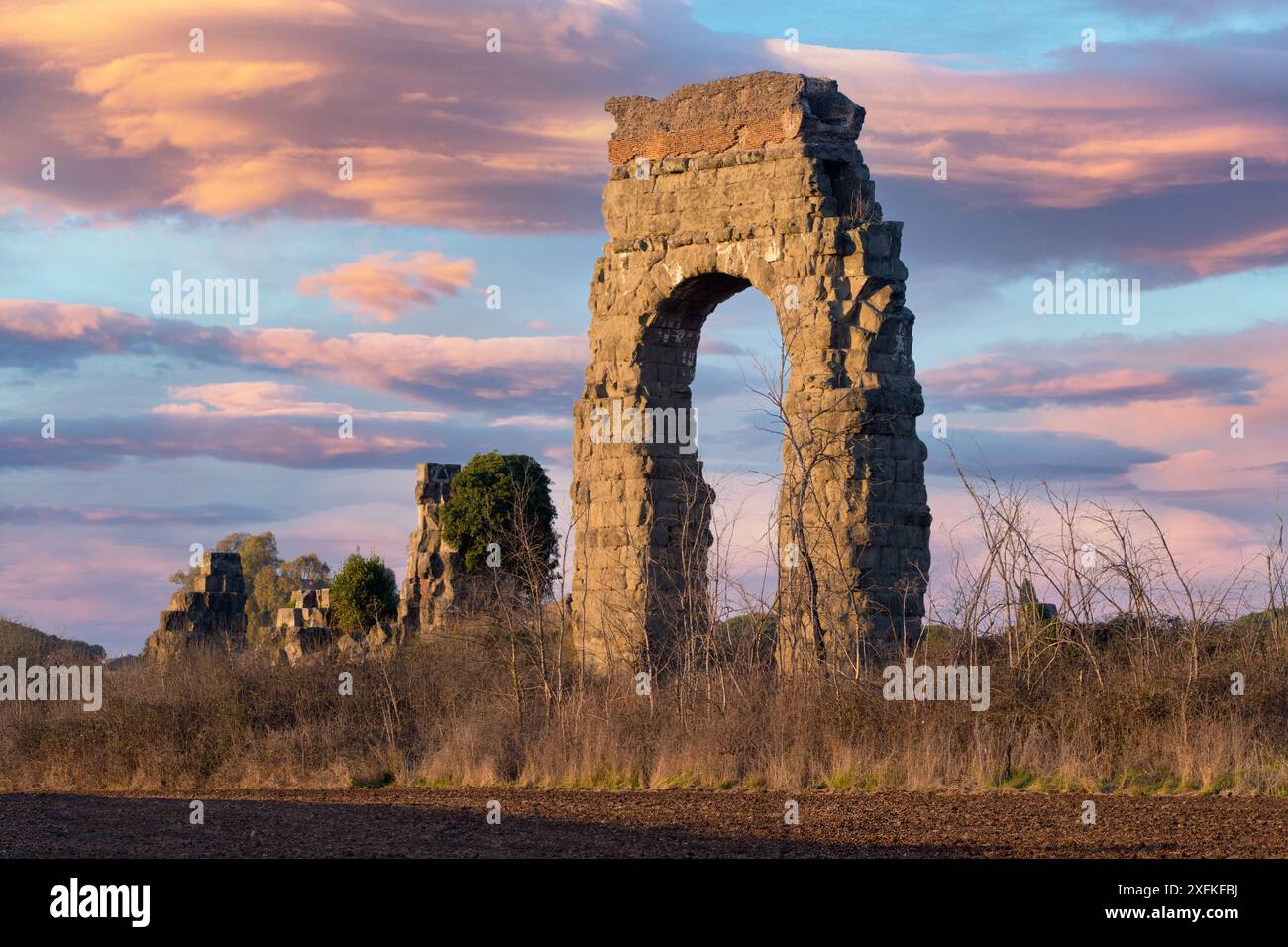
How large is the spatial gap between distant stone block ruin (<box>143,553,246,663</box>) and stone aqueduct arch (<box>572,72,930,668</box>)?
42.2 ft

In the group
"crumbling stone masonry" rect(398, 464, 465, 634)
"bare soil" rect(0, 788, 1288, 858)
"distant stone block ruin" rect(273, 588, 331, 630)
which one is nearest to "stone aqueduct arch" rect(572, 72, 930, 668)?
"bare soil" rect(0, 788, 1288, 858)

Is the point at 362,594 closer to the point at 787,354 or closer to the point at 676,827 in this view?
the point at 787,354

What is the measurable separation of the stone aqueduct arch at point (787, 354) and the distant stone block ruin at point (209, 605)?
507 inches

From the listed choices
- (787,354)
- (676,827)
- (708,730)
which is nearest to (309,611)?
(787,354)

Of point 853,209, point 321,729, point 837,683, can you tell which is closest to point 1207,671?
point 837,683

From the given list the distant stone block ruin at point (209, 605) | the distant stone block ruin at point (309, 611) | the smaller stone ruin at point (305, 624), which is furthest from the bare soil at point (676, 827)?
the distant stone block ruin at point (309, 611)

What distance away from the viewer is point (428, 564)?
34.8 meters

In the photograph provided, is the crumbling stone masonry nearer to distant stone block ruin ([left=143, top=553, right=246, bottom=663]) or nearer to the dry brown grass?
distant stone block ruin ([left=143, top=553, right=246, bottom=663])

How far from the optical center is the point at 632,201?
67.0 feet

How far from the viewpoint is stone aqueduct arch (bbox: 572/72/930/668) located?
58.5ft

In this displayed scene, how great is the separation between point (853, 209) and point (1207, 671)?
293 inches
